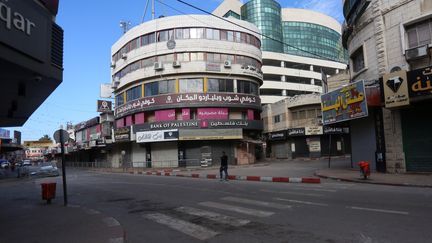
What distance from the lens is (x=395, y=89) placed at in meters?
18.4

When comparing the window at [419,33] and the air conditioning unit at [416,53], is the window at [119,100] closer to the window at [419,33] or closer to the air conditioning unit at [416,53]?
the window at [419,33]

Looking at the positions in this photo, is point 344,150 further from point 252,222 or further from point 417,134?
point 252,222

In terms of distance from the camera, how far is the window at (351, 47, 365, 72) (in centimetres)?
2391

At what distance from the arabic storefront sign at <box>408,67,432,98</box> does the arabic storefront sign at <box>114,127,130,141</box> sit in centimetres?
3402

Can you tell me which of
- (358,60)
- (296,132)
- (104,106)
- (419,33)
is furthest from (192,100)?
(419,33)

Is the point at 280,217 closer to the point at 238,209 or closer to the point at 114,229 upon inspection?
the point at 238,209

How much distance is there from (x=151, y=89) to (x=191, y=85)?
5.16m

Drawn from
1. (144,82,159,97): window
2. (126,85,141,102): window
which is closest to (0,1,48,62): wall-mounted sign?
(144,82,159,97): window

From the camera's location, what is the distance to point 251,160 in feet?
145

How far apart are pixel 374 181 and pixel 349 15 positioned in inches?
520

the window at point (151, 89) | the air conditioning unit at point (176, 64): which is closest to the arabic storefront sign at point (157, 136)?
the window at point (151, 89)

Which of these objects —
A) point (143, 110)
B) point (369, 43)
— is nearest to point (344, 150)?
point (143, 110)

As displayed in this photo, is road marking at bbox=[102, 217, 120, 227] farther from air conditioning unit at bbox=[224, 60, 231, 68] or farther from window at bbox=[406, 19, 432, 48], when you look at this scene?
air conditioning unit at bbox=[224, 60, 231, 68]

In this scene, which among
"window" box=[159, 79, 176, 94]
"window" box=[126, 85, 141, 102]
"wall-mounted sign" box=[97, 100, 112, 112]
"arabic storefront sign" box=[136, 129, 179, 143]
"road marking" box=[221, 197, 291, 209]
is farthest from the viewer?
"wall-mounted sign" box=[97, 100, 112, 112]
